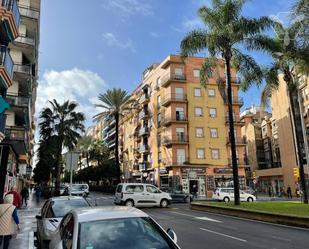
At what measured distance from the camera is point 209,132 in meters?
53.9

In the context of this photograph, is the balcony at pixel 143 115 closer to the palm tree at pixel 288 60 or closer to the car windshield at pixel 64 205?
the palm tree at pixel 288 60

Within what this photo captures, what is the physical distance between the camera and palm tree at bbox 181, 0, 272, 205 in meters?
23.7

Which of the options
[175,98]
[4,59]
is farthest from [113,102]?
[4,59]

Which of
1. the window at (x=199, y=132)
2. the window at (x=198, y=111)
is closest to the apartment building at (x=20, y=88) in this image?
the window at (x=199, y=132)

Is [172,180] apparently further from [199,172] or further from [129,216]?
[129,216]

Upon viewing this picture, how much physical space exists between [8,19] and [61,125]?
27206 mm

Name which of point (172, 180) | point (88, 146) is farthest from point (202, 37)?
point (88, 146)

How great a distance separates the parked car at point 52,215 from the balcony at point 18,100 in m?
18.5

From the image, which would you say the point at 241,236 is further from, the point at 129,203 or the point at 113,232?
the point at 129,203

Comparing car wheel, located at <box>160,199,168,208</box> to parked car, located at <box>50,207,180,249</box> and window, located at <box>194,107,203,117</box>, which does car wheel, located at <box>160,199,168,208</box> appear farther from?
window, located at <box>194,107,203,117</box>

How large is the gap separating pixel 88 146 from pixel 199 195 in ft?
185

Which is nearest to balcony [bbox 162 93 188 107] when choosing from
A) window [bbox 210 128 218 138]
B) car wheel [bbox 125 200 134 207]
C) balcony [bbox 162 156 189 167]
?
window [bbox 210 128 218 138]

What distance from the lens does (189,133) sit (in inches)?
2088

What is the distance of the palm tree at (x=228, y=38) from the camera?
23.7m
